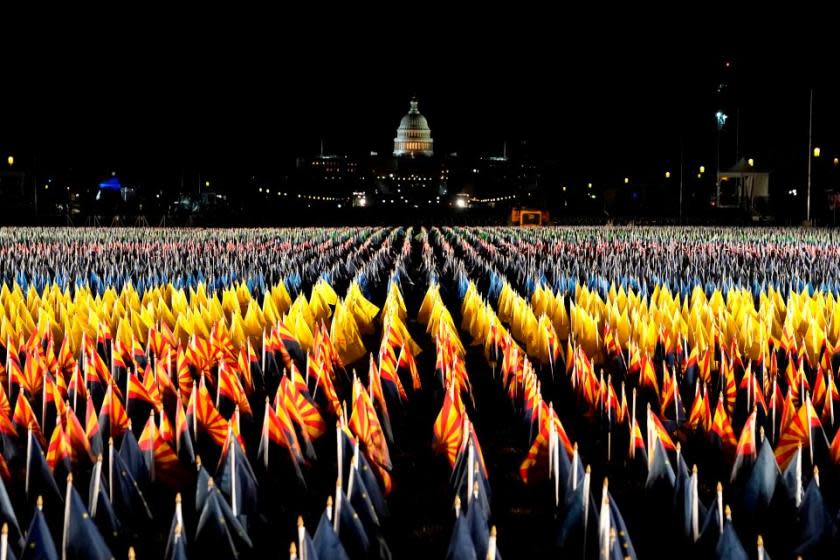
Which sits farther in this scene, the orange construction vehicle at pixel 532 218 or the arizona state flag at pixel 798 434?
the orange construction vehicle at pixel 532 218

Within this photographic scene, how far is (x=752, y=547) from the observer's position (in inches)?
261

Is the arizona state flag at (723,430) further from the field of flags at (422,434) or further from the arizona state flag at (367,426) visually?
the arizona state flag at (367,426)

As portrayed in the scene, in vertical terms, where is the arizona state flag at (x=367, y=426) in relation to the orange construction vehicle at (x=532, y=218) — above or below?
below

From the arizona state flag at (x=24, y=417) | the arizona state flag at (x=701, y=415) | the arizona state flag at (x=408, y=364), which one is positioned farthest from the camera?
the arizona state flag at (x=408, y=364)

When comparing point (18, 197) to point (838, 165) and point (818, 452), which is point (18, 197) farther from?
point (818, 452)

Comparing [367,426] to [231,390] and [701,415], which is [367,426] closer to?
[231,390]

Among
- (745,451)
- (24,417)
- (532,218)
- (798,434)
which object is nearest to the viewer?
(745,451)

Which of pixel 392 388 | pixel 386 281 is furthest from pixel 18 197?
pixel 392 388

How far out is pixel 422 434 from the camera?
393 inches

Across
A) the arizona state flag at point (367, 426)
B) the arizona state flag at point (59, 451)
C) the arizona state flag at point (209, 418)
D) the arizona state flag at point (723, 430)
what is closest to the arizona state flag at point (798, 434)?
the arizona state flag at point (723, 430)

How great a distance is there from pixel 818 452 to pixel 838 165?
98084mm

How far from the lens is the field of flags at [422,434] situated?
6332 mm

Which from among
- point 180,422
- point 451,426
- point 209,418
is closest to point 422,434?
point 451,426

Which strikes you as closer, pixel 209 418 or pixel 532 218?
pixel 209 418
